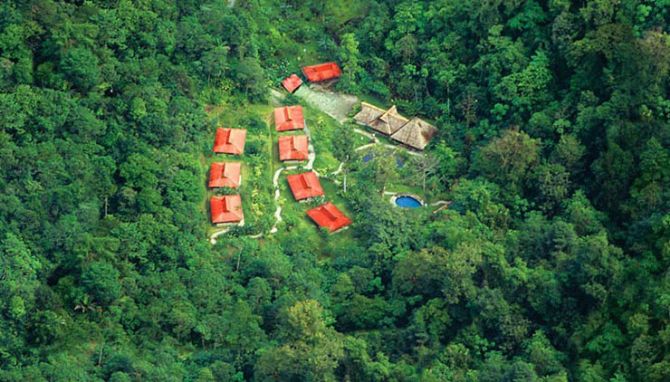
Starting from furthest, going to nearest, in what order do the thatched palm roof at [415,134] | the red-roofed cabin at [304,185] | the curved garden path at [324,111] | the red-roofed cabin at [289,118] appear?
1. the red-roofed cabin at [289,118]
2. the thatched palm roof at [415,134]
3. the red-roofed cabin at [304,185]
4. the curved garden path at [324,111]

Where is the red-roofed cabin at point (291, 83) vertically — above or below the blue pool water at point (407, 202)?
above

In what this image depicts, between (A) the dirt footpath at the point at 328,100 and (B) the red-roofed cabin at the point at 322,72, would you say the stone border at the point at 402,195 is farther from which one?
(B) the red-roofed cabin at the point at 322,72

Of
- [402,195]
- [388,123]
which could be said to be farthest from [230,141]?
[402,195]

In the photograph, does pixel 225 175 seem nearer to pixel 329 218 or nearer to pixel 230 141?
pixel 230 141

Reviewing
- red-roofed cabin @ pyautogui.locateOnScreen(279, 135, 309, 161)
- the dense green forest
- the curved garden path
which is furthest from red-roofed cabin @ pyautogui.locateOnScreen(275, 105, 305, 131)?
the dense green forest

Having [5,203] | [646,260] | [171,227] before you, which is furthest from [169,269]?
[646,260]

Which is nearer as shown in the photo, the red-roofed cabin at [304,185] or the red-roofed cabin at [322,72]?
the red-roofed cabin at [304,185]

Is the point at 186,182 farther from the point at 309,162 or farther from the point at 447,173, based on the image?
the point at 447,173

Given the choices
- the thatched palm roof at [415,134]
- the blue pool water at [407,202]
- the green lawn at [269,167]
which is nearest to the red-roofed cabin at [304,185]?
the green lawn at [269,167]
